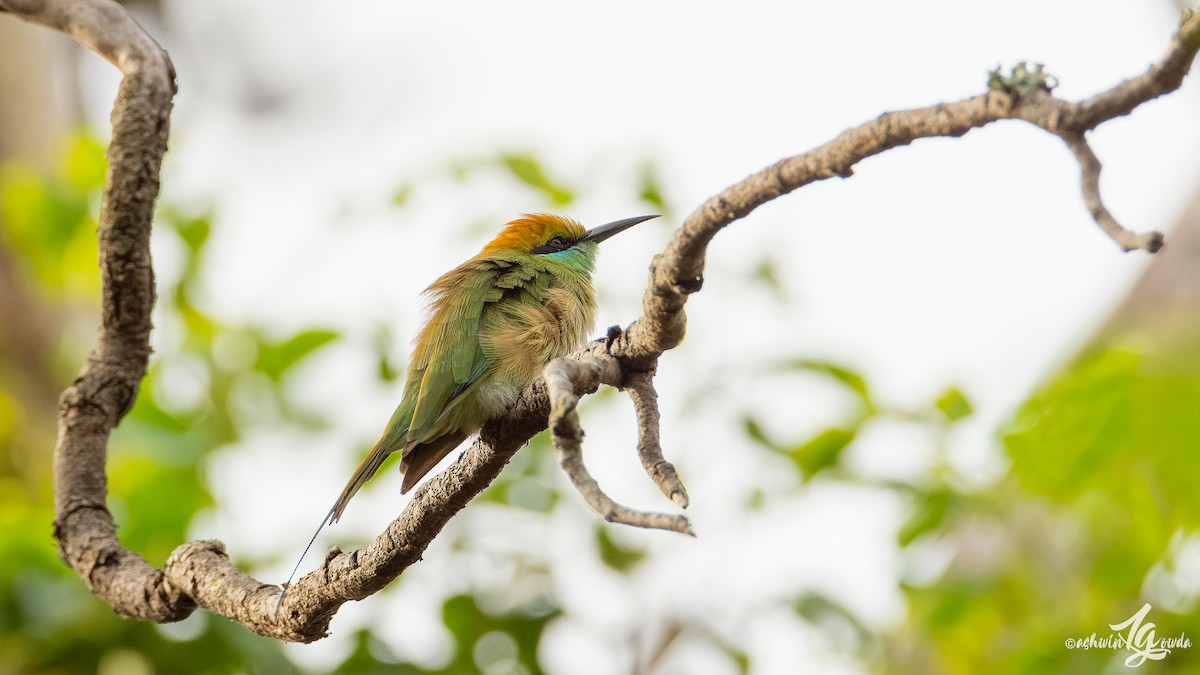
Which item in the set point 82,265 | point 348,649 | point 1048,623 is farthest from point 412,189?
point 1048,623

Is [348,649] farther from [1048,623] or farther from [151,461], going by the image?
[1048,623]

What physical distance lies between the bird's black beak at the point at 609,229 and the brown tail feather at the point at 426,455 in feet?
3.07

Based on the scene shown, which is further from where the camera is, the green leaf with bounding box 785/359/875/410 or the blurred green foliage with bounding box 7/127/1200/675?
the green leaf with bounding box 785/359/875/410

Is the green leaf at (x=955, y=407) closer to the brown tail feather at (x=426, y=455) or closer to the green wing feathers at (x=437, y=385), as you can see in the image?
the green wing feathers at (x=437, y=385)

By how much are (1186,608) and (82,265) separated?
3.01 metres

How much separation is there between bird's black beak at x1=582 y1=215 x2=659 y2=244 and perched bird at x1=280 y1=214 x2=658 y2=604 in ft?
0.86

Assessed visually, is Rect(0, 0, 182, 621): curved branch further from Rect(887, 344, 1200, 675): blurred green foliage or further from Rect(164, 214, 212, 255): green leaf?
Rect(887, 344, 1200, 675): blurred green foliage

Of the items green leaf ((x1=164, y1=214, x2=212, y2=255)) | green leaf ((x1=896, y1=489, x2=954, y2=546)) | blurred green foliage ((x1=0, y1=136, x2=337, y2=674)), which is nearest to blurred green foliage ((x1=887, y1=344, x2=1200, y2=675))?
green leaf ((x1=896, y1=489, x2=954, y2=546))

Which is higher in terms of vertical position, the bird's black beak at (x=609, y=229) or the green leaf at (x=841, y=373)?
the bird's black beak at (x=609, y=229)

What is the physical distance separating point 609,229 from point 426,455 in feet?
3.41

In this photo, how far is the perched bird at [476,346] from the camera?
6.77 ft

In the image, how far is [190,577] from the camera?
58.7 inches

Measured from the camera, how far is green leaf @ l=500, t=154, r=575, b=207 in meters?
3.05

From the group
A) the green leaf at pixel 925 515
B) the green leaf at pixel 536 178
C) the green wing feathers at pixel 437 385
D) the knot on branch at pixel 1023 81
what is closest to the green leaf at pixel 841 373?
the green leaf at pixel 925 515
